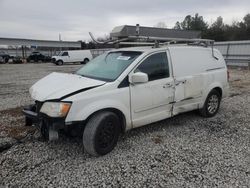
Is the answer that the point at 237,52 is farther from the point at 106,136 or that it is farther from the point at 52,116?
the point at 52,116

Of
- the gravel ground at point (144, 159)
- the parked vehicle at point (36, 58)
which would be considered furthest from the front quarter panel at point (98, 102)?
the parked vehicle at point (36, 58)

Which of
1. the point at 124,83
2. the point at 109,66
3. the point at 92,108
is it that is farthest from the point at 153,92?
the point at 92,108

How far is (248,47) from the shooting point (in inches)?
737

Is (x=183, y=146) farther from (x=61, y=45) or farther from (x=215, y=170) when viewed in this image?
(x=61, y=45)

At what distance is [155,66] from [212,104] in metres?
2.05

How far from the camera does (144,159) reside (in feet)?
11.2

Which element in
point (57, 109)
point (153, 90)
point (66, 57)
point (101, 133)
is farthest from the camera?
point (66, 57)

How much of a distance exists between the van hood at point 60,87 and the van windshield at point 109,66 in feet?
1.01

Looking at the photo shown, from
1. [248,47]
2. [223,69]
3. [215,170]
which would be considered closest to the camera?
[215,170]

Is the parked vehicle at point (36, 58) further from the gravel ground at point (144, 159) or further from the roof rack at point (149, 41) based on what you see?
the roof rack at point (149, 41)

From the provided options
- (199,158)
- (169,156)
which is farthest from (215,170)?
(169,156)

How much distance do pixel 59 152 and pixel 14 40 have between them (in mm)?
40752

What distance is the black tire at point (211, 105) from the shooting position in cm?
516

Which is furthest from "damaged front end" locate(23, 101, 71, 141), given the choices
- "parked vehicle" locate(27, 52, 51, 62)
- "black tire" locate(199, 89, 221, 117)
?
"parked vehicle" locate(27, 52, 51, 62)
